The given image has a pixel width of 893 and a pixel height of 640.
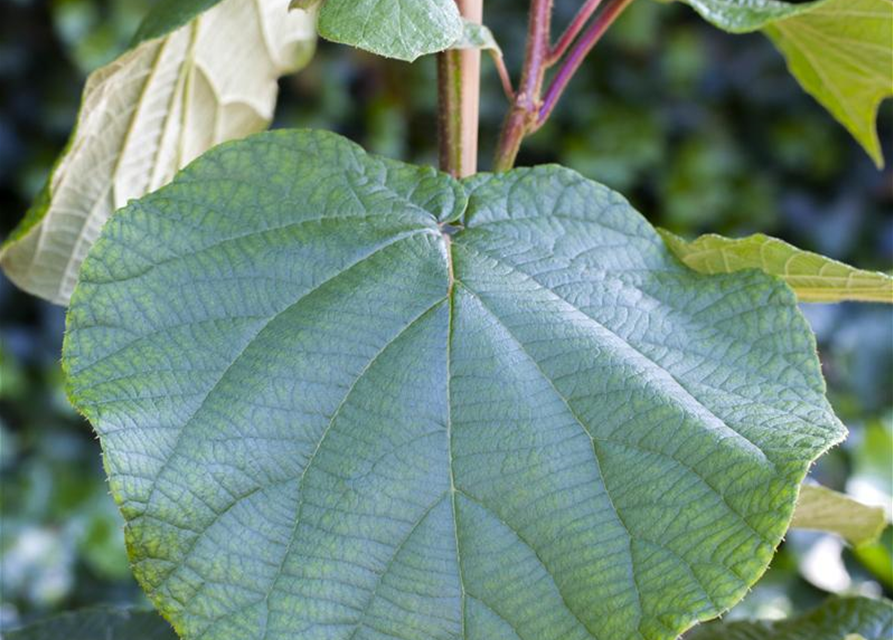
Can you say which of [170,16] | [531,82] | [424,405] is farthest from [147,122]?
→ [424,405]

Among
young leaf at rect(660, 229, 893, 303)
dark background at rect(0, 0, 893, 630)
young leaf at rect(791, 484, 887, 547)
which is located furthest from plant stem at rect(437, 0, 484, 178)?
dark background at rect(0, 0, 893, 630)

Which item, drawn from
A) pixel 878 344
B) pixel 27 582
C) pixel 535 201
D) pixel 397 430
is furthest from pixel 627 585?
pixel 27 582

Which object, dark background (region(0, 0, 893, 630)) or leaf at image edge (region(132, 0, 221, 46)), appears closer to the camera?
leaf at image edge (region(132, 0, 221, 46))

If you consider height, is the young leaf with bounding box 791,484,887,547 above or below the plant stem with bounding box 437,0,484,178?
below

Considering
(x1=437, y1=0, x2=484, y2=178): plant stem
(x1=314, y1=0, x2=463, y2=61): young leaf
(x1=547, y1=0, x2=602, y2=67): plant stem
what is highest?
(x1=314, y1=0, x2=463, y2=61): young leaf

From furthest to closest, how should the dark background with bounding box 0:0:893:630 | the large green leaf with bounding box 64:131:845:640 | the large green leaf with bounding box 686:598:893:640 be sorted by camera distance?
the dark background with bounding box 0:0:893:630, the large green leaf with bounding box 686:598:893:640, the large green leaf with bounding box 64:131:845:640

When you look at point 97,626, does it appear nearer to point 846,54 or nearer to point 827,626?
point 827,626

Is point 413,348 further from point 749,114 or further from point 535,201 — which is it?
point 749,114

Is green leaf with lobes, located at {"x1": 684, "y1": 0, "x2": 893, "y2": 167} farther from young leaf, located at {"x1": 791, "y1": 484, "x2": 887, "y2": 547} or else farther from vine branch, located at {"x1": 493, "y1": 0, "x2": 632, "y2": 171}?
young leaf, located at {"x1": 791, "y1": 484, "x2": 887, "y2": 547}
